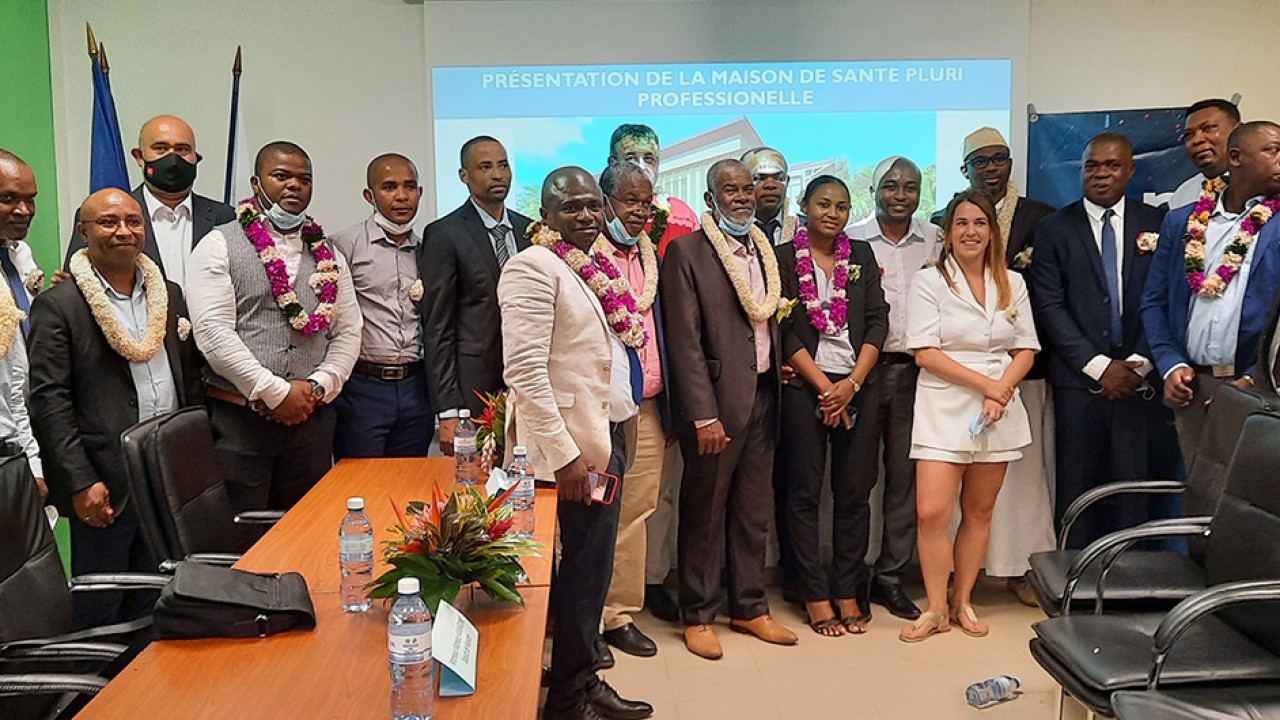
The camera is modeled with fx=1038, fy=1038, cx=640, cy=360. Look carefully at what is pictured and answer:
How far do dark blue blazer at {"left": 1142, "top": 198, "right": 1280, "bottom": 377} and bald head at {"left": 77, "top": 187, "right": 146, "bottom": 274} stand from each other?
3632 millimetres

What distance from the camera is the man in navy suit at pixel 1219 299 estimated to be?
3725mm

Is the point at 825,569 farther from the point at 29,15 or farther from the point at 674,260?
the point at 29,15

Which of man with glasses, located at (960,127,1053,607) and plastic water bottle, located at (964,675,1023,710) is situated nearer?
plastic water bottle, located at (964,675,1023,710)

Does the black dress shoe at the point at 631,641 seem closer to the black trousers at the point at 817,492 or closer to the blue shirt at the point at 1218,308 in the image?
the black trousers at the point at 817,492

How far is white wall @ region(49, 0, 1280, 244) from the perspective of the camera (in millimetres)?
5035

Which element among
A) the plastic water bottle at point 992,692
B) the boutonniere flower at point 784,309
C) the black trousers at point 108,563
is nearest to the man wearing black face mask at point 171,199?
the black trousers at point 108,563

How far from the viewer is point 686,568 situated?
161 inches

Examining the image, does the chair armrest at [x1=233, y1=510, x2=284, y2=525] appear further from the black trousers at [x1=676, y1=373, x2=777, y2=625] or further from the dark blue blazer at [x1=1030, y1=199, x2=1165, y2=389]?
the dark blue blazer at [x1=1030, y1=199, x2=1165, y2=389]

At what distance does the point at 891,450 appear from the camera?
4.34 metres

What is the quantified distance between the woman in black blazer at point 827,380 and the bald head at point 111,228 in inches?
91.4

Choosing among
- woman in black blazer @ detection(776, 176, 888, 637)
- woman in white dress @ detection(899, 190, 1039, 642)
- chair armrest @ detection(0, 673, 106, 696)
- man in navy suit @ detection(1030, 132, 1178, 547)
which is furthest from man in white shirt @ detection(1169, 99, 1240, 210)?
chair armrest @ detection(0, 673, 106, 696)

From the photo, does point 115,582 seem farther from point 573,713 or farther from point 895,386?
point 895,386

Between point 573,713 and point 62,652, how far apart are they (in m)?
1.44

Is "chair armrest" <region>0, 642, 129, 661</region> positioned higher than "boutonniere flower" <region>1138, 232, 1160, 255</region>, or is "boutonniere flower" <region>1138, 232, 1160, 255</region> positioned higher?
"boutonniere flower" <region>1138, 232, 1160, 255</region>
